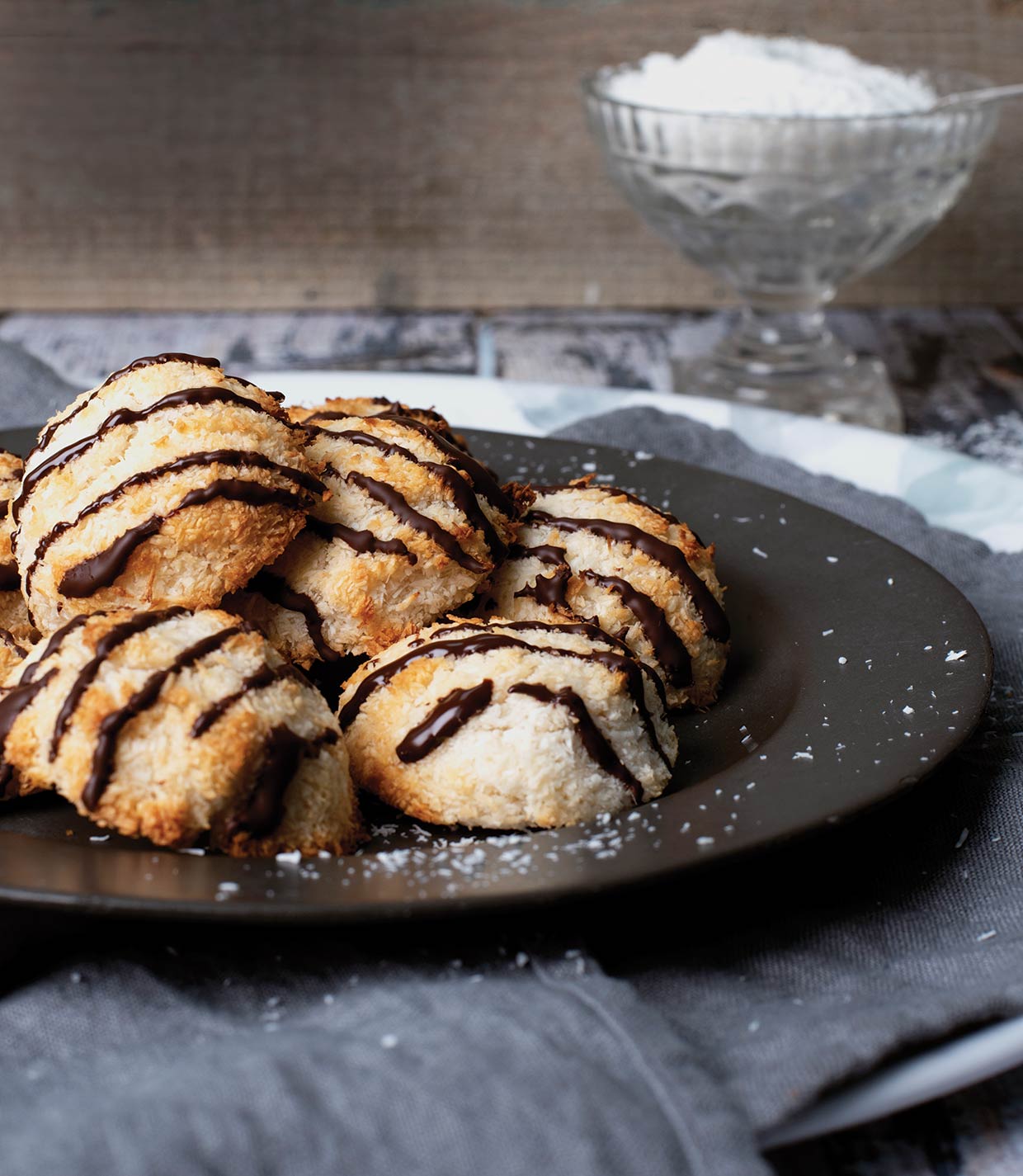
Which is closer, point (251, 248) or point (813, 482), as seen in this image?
point (813, 482)

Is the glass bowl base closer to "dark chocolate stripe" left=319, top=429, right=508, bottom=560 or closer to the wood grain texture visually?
the wood grain texture

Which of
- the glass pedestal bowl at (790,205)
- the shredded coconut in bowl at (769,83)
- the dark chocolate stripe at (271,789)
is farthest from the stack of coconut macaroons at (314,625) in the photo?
the shredded coconut in bowl at (769,83)

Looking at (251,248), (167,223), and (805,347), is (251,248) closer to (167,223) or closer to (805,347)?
(167,223)

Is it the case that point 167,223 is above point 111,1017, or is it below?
below

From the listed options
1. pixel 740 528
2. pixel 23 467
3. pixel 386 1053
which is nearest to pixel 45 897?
pixel 386 1053

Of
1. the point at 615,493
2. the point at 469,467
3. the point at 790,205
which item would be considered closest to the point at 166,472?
the point at 469,467

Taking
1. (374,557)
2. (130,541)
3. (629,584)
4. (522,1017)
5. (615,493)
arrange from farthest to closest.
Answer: (615,493), (629,584), (374,557), (130,541), (522,1017)

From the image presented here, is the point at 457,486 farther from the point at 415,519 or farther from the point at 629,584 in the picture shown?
the point at 629,584
